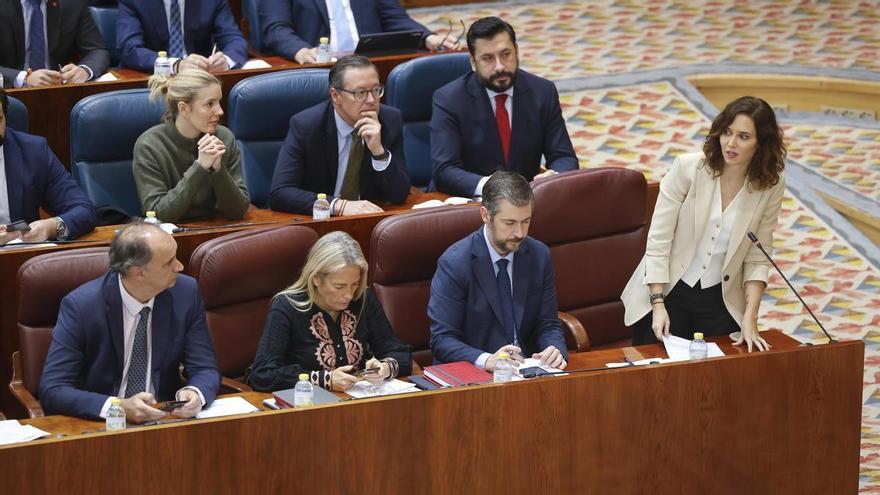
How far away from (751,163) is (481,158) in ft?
3.64

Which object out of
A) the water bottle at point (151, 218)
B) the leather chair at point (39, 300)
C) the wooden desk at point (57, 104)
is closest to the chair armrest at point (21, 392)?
the leather chair at point (39, 300)

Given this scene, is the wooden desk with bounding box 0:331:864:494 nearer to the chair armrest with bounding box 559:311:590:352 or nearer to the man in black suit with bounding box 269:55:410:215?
the chair armrest with bounding box 559:311:590:352

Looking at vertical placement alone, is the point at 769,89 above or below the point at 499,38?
below

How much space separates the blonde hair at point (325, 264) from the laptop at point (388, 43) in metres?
1.73

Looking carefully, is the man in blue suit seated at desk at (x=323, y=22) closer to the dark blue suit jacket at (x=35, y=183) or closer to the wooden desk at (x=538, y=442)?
the dark blue suit jacket at (x=35, y=183)

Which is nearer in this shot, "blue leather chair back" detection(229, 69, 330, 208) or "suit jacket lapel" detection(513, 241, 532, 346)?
"suit jacket lapel" detection(513, 241, 532, 346)

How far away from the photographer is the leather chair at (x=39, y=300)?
3.16m

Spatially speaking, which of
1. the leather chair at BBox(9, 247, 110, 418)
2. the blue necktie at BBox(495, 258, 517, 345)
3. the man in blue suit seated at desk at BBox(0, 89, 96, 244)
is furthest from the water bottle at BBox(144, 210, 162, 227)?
the blue necktie at BBox(495, 258, 517, 345)

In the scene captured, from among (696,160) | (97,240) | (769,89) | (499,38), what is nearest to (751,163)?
(696,160)

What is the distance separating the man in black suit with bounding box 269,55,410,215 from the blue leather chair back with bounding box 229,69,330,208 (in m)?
0.22

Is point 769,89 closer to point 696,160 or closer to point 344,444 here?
point 696,160

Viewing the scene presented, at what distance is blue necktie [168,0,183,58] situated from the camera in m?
4.91

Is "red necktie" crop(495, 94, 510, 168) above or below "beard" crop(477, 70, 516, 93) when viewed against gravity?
below

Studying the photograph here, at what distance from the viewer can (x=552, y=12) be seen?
7.82m
